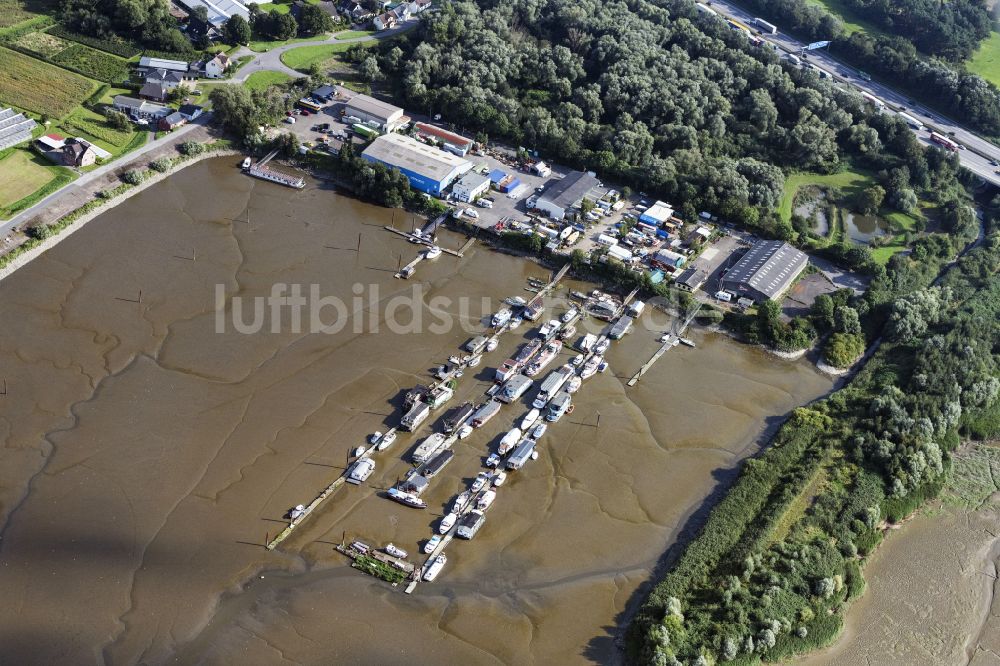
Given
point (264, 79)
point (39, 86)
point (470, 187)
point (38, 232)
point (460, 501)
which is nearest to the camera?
point (460, 501)

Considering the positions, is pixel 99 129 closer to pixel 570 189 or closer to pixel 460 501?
pixel 570 189

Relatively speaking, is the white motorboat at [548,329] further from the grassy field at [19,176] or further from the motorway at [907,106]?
the motorway at [907,106]

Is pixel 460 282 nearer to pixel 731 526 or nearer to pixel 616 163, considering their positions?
pixel 616 163

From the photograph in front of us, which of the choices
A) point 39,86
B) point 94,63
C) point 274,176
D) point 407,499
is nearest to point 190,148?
point 274,176

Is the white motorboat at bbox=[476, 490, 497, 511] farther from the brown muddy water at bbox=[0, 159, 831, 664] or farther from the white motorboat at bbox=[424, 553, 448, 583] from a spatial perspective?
the white motorboat at bbox=[424, 553, 448, 583]

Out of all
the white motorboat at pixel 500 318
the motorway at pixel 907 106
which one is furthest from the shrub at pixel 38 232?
the motorway at pixel 907 106

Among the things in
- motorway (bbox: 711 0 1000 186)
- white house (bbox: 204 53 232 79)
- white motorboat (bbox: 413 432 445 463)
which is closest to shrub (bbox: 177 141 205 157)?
white house (bbox: 204 53 232 79)

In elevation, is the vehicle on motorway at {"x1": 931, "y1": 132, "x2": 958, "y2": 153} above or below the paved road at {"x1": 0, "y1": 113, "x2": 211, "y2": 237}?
above
